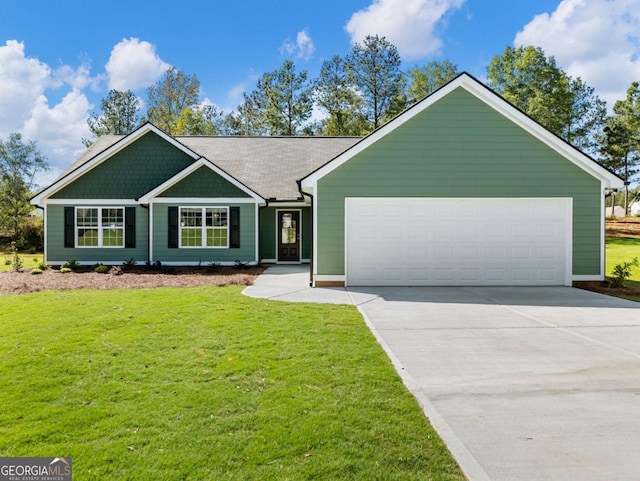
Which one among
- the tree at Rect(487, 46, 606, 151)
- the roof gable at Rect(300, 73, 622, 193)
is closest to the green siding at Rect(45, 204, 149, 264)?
the roof gable at Rect(300, 73, 622, 193)

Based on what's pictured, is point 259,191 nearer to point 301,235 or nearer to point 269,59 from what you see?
point 301,235

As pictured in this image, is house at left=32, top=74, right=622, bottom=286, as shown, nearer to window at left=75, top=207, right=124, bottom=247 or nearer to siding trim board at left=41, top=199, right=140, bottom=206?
siding trim board at left=41, top=199, right=140, bottom=206

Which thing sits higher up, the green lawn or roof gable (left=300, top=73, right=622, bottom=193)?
roof gable (left=300, top=73, right=622, bottom=193)

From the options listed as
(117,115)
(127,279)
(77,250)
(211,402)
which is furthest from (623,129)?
(117,115)

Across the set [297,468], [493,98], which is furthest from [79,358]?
[493,98]

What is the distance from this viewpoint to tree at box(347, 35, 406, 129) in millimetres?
33312

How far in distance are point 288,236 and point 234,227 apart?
7.93ft

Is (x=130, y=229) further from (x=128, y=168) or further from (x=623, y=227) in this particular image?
(x=623, y=227)

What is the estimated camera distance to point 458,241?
1120 centimetres

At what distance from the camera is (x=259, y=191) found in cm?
1653

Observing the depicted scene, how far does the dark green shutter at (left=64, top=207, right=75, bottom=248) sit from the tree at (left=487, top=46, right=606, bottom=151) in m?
31.1

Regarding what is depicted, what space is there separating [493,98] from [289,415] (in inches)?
403

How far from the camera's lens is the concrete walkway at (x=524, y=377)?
9.71 ft

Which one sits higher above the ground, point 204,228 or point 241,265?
point 204,228
